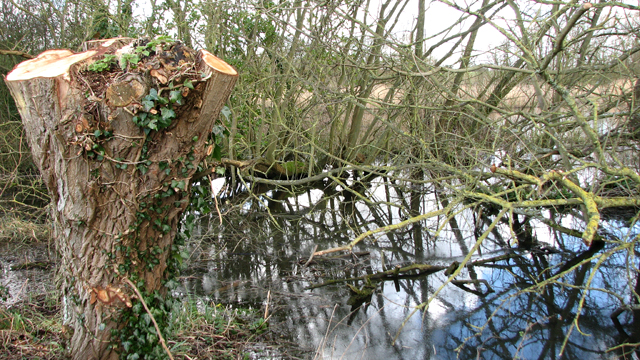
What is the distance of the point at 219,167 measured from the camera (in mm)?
2975

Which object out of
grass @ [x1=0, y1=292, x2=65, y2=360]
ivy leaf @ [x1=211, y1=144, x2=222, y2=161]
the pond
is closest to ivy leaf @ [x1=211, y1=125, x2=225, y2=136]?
ivy leaf @ [x1=211, y1=144, x2=222, y2=161]

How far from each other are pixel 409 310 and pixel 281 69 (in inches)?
197

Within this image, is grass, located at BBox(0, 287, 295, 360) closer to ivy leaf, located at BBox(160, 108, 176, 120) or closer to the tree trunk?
the tree trunk

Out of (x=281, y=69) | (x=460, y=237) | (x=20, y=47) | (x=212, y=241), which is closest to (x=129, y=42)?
(x=212, y=241)

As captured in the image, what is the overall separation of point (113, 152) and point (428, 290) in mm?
4482

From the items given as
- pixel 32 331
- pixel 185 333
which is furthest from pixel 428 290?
pixel 32 331

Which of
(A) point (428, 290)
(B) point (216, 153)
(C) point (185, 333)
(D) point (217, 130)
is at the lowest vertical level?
(A) point (428, 290)

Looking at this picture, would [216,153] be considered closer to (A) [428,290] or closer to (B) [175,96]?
(B) [175,96]

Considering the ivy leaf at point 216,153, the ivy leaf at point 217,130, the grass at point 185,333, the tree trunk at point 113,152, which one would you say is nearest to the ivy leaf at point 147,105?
the tree trunk at point 113,152

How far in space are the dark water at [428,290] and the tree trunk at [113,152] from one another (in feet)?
5.97

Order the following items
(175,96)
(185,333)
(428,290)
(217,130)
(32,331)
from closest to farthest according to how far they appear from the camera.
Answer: (175,96) < (217,130) < (32,331) < (185,333) < (428,290)

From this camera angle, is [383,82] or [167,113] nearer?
[167,113]

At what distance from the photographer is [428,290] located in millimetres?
5754

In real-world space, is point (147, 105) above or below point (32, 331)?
above
